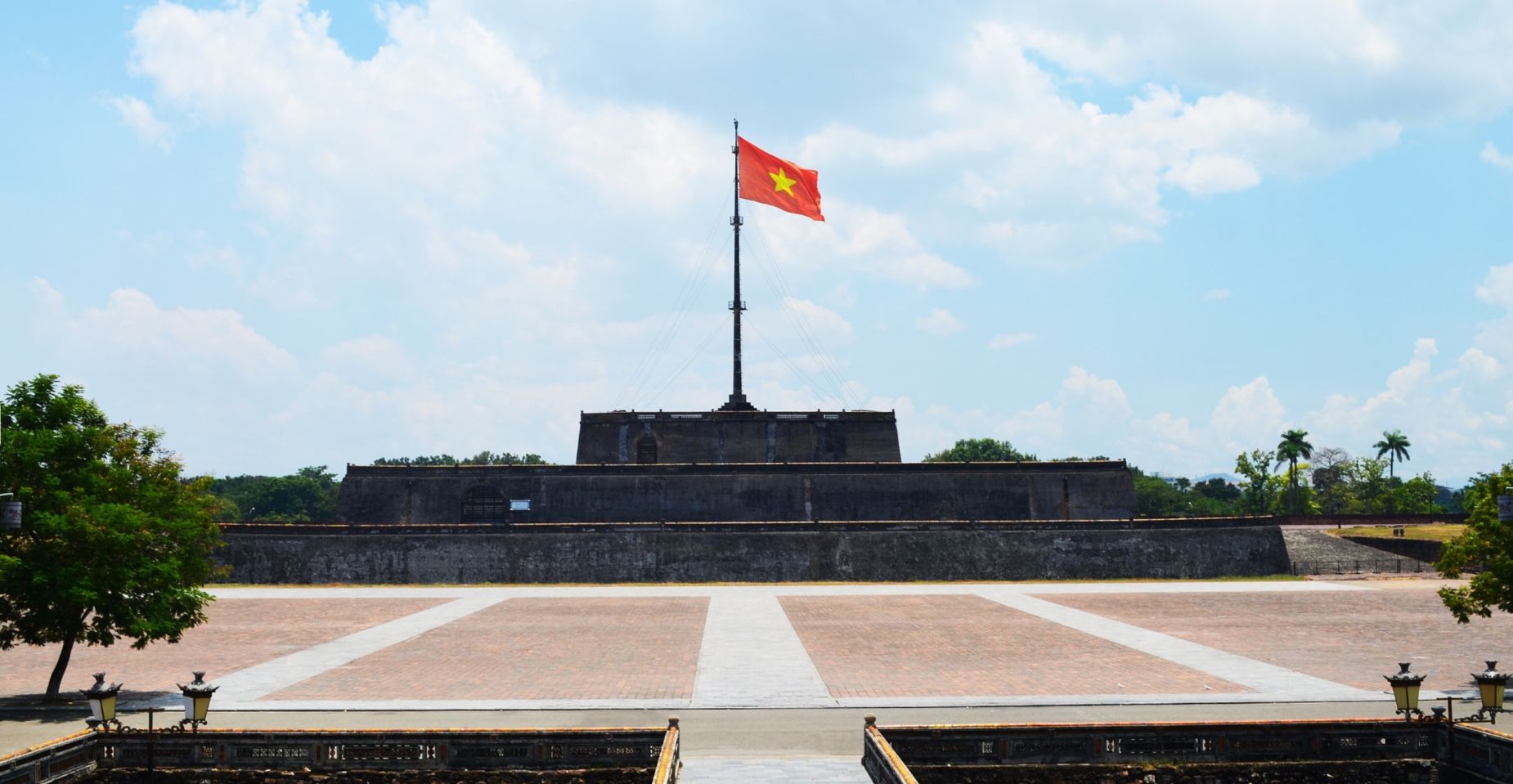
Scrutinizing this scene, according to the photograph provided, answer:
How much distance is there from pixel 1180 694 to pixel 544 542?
920 inches

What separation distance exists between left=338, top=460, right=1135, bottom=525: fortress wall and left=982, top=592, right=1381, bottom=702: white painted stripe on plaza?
15739 millimetres

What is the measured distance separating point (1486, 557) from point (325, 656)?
17374 mm

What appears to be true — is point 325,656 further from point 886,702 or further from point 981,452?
point 981,452

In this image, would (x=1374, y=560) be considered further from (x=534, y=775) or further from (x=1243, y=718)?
(x=534, y=775)

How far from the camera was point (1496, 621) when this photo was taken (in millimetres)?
22203

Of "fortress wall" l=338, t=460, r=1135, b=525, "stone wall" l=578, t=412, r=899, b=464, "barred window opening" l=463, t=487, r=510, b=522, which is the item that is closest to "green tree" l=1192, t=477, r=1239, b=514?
"stone wall" l=578, t=412, r=899, b=464

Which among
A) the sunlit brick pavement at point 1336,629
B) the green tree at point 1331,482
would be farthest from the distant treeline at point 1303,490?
the sunlit brick pavement at point 1336,629

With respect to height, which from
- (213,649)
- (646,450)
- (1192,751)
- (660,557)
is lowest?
(213,649)

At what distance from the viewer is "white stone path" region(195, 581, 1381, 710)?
13.1 m

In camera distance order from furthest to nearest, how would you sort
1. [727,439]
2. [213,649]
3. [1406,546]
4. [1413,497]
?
[1413,497], [727,439], [1406,546], [213,649]

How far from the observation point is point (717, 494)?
3966cm

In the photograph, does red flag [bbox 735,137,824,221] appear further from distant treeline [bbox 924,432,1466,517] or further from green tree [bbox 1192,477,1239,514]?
green tree [bbox 1192,477,1239,514]

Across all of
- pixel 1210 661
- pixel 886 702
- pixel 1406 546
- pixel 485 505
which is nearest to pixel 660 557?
pixel 485 505

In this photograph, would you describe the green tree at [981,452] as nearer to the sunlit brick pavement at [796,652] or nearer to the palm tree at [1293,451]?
the palm tree at [1293,451]
